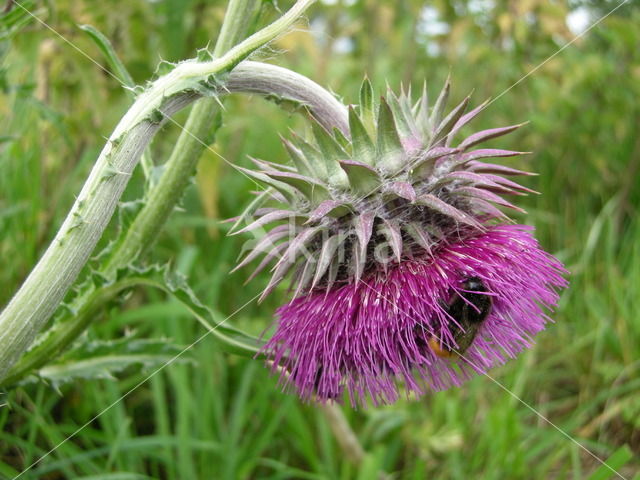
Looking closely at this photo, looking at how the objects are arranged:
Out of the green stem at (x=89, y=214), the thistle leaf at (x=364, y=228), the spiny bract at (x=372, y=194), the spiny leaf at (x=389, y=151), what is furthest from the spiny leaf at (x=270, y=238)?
the green stem at (x=89, y=214)

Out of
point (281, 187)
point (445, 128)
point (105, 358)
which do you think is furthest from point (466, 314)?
point (105, 358)

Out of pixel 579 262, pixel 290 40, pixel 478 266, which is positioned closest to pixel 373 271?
pixel 478 266

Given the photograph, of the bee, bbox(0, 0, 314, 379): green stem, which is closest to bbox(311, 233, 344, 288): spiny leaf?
the bee

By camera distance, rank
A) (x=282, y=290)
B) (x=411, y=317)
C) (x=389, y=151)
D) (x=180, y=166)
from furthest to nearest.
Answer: (x=282, y=290), (x=180, y=166), (x=389, y=151), (x=411, y=317)

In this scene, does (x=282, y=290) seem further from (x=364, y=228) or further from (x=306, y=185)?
(x=364, y=228)

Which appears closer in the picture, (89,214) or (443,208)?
(89,214)

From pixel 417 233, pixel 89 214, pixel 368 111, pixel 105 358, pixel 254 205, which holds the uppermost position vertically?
pixel 368 111

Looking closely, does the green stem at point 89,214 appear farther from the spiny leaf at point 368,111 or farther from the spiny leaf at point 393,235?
the spiny leaf at point 393,235
